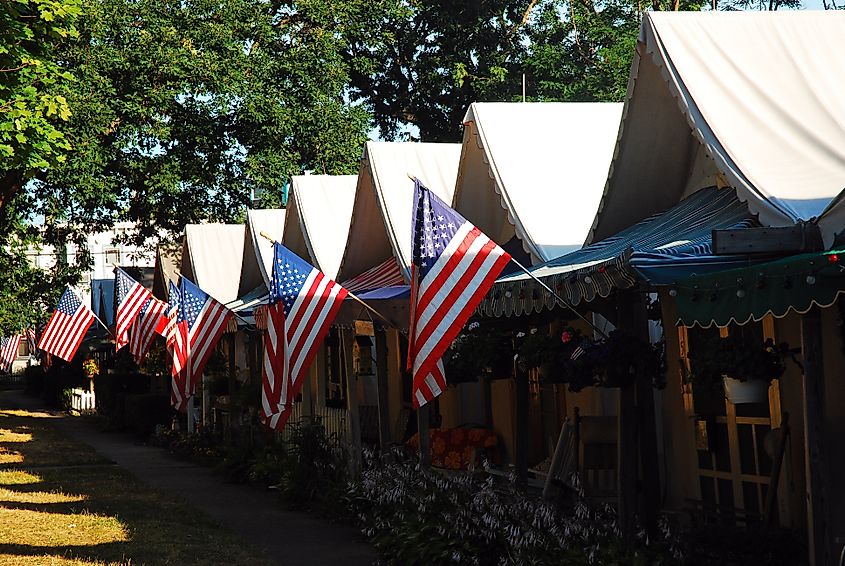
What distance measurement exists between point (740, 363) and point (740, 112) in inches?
86.2

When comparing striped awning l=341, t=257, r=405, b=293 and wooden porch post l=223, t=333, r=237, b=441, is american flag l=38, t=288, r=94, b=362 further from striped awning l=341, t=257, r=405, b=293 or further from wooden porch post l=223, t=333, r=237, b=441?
striped awning l=341, t=257, r=405, b=293

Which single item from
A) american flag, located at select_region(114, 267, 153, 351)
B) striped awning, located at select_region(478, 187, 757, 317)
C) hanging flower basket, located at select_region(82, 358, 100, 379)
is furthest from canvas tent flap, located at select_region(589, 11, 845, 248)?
hanging flower basket, located at select_region(82, 358, 100, 379)

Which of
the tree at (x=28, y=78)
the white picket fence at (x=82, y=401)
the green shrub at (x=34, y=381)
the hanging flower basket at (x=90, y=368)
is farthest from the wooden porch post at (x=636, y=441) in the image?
the green shrub at (x=34, y=381)

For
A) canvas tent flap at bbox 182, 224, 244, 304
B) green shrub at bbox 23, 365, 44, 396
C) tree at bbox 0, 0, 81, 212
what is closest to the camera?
tree at bbox 0, 0, 81, 212

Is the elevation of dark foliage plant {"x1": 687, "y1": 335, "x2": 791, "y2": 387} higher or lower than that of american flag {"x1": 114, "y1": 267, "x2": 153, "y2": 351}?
lower

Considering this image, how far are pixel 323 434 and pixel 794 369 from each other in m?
7.66

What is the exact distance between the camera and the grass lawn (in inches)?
440

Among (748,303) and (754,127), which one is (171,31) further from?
(748,303)

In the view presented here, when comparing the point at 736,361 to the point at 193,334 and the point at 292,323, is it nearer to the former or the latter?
the point at 292,323

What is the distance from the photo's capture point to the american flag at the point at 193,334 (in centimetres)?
1683

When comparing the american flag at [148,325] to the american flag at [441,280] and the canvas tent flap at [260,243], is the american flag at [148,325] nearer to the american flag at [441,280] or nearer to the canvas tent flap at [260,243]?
the canvas tent flap at [260,243]

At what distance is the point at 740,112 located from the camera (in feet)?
27.7

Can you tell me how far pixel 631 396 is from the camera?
8.34 metres

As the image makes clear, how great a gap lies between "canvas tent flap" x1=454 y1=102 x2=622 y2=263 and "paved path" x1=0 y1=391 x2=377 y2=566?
3.49 m
